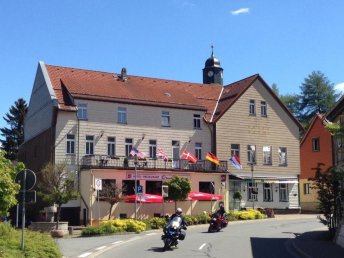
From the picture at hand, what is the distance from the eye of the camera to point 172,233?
2045 cm

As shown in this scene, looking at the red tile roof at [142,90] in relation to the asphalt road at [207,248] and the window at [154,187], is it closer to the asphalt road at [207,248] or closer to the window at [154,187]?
the window at [154,187]

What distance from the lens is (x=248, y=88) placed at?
2024 inches

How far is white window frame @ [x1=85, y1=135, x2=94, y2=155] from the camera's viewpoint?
43.8 meters

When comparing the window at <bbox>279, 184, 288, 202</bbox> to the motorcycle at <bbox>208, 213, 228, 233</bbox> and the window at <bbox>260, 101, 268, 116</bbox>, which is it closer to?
the window at <bbox>260, 101, 268, 116</bbox>

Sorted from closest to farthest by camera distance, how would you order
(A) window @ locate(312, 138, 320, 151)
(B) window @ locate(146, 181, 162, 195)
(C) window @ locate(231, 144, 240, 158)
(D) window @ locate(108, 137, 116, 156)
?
(B) window @ locate(146, 181, 162, 195) → (D) window @ locate(108, 137, 116, 156) → (C) window @ locate(231, 144, 240, 158) → (A) window @ locate(312, 138, 320, 151)

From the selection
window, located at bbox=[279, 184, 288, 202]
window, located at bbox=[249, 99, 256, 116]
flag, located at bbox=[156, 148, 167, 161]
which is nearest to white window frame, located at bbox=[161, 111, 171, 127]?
flag, located at bbox=[156, 148, 167, 161]

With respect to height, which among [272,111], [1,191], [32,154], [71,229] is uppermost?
[272,111]

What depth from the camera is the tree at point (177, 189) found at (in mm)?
38906

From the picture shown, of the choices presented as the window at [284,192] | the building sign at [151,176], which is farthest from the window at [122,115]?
the window at [284,192]

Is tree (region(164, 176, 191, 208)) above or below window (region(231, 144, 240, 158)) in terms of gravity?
below

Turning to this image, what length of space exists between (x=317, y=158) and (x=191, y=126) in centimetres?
1705

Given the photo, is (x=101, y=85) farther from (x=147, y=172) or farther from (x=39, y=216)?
(x=39, y=216)

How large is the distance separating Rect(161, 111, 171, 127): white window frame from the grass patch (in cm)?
2965

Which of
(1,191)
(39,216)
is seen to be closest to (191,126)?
(39,216)
